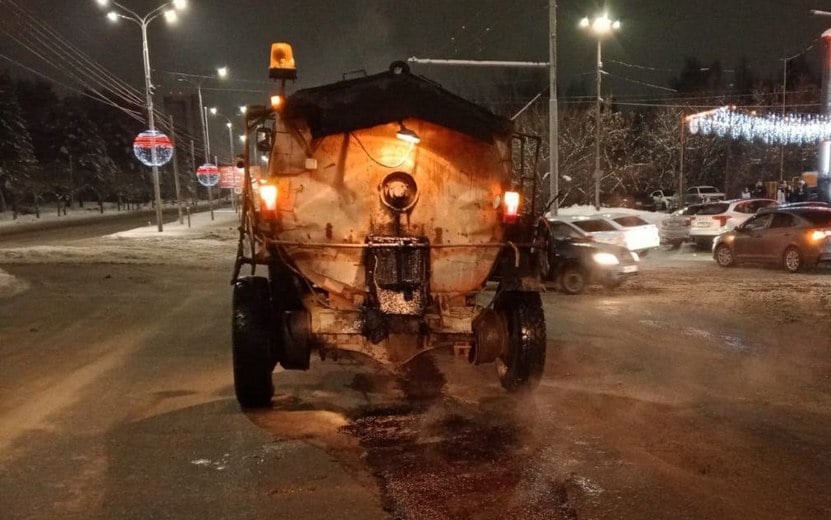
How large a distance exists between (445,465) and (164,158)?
28.7m

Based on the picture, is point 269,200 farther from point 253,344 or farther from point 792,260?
point 792,260

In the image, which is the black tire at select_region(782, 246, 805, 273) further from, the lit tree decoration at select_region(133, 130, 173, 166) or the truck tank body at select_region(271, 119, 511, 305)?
the lit tree decoration at select_region(133, 130, 173, 166)

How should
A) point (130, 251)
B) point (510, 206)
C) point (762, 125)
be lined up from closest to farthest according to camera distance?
1. point (510, 206)
2. point (130, 251)
3. point (762, 125)

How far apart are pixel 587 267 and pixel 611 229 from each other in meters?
5.79

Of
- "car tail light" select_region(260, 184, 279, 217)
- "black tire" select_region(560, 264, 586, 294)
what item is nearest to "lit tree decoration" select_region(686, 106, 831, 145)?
"black tire" select_region(560, 264, 586, 294)

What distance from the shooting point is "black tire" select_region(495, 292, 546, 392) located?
21.5 ft

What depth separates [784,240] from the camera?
17.2m

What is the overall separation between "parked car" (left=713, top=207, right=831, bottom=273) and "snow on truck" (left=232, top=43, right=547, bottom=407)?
Answer: 12918 millimetres

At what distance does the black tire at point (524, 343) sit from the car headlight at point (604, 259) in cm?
809

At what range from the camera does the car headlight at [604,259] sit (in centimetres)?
1453

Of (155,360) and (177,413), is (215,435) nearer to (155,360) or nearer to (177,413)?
(177,413)

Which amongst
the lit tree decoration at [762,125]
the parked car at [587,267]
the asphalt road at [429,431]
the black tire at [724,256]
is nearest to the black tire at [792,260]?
the black tire at [724,256]

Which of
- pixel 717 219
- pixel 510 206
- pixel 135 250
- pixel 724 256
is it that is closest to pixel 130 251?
pixel 135 250

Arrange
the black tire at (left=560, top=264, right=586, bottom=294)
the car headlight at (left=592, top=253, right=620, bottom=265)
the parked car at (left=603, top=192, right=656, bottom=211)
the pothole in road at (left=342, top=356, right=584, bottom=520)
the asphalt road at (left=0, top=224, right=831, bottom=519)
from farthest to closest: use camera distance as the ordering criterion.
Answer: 1. the parked car at (left=603, top=192, right=656, bottom=211)
2. the black tire at (left=560, top=264, right=586, bottom=294)
3. the car headlight at (left=592, top=253, right=620, bottom=265)
4. the asphalt road at (left=0, top=224, right=831, bottom=519)
5. the pothole in road at (left=342, top=356, right=584, bottom=520)
